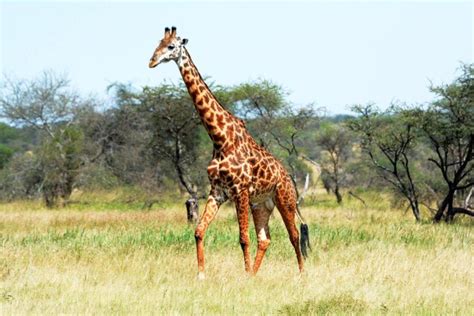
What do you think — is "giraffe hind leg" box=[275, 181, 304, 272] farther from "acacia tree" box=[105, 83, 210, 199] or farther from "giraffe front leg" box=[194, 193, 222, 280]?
"acacia tree" box=[105, 83, 210, 199]

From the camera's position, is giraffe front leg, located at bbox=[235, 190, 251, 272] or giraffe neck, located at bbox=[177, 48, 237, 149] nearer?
giraffe front leg, located at bbox=[235, 190, 251, 272]

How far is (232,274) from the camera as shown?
408 inches

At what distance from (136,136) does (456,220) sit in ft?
59.1

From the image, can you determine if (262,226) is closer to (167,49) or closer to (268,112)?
(167,49)

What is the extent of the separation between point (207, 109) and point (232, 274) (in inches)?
90.6

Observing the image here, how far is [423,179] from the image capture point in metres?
29.5

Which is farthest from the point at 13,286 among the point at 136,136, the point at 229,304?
the point at 136,136

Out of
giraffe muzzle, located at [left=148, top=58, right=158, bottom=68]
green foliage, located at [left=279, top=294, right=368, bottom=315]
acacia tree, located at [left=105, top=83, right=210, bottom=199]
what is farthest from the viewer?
acacia tree, located at [left=105, top=83, right=210, bottom=199]

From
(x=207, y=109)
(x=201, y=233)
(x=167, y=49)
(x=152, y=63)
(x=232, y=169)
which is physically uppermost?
(x=167, y=49)

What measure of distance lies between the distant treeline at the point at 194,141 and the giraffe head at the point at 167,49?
1158cm

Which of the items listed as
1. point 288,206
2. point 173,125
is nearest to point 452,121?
point 173,125

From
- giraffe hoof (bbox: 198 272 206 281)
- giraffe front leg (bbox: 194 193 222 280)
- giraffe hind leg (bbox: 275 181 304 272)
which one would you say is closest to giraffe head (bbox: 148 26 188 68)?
giraffe front leg (bbox: 194 193 222 280)

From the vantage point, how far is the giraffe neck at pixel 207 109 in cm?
1043

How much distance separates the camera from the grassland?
8.18 meters
